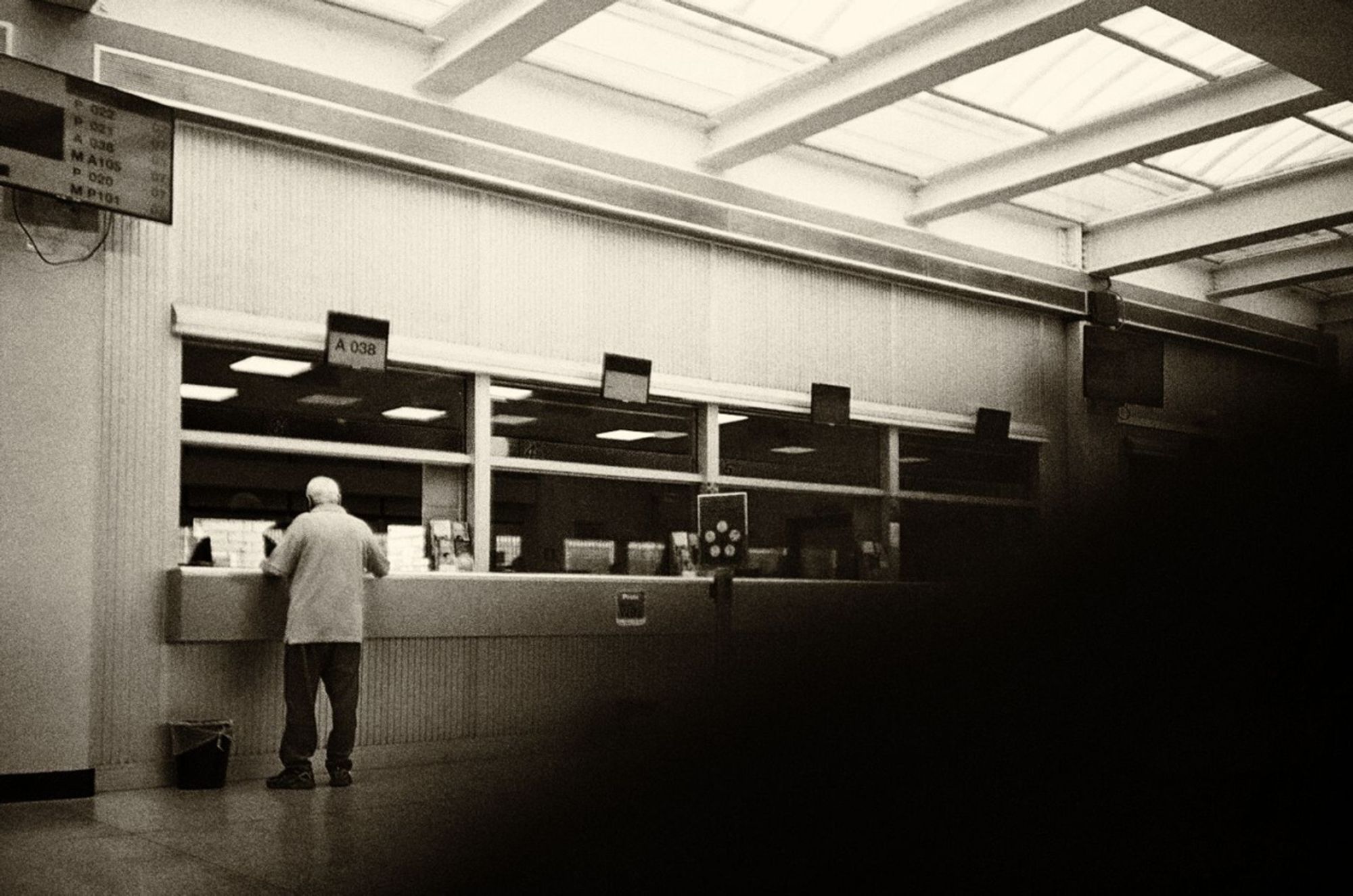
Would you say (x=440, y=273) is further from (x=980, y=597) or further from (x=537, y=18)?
(x=980, y=597)

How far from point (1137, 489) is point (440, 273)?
784 centimetres

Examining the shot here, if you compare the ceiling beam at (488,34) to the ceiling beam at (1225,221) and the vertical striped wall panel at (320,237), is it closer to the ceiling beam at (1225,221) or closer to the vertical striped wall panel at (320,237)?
the vertical striped wall panel at (320,237)

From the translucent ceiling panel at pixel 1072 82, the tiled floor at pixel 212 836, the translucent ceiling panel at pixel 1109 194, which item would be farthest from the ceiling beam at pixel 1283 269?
the tiled floor at pixel 212 836

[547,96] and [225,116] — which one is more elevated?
[547,96]

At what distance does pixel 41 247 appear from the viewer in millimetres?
6379

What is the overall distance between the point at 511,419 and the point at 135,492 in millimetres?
2394

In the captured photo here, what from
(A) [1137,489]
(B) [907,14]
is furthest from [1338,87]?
(A) [1137,489]

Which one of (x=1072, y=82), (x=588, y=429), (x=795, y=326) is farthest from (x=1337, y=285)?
(x=588, y=429)

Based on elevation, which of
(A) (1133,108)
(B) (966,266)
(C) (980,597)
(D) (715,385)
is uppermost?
(A) (1133,108)

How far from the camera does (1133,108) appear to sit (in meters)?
9.09

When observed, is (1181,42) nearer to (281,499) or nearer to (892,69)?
(892,69)

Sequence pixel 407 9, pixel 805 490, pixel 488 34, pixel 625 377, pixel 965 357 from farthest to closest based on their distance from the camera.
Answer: pixel 965 357 < pixel 805 490 < pixel 625 377 < pixel 407 9 < pixel 488 34

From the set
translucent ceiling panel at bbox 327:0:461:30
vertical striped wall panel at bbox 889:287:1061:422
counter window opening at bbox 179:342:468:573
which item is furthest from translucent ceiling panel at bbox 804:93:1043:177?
counter window opening at bbox 179:342:468:573

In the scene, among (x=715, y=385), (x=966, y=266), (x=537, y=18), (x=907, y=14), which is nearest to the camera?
(x=537, y=18)
